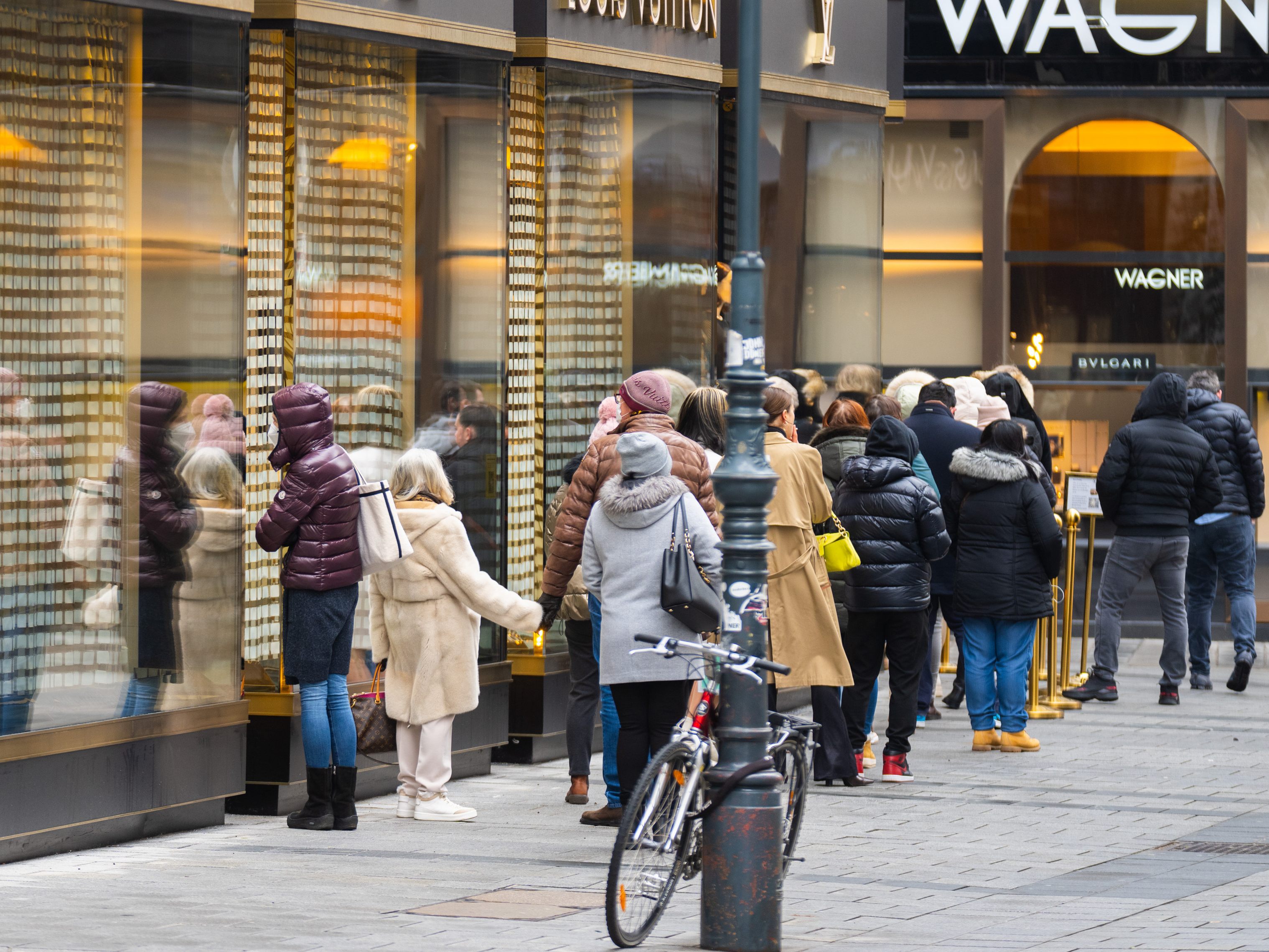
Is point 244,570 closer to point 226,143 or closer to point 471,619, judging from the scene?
point 471,619

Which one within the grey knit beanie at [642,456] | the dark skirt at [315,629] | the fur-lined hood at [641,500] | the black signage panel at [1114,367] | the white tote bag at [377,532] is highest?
the black signage panel at [1114,367]

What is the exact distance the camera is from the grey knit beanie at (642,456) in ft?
26.7

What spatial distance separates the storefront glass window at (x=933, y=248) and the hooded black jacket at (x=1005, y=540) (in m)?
7.51

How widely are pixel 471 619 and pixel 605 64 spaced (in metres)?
3.71

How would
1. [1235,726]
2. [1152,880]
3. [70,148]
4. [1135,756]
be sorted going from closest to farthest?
[1152,880], [70,148], [1135,756], [1235,726]

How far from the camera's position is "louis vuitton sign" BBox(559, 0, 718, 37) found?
1171cm

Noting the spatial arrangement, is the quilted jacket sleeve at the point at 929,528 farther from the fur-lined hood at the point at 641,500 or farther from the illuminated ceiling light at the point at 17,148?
the illuminated ceiling light at the point at 17,148

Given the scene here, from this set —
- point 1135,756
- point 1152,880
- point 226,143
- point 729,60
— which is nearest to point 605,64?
point 729,60

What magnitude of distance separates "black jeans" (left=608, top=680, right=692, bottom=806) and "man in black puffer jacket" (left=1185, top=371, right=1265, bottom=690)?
7365 millimetres

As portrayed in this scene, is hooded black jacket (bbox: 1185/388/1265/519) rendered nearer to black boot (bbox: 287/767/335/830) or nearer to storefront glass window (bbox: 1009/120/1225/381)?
storefront glass window (bbox: 1009/120/1225/381)

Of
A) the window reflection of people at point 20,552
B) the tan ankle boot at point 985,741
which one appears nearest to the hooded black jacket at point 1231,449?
the tan ankle boot at point 985,741

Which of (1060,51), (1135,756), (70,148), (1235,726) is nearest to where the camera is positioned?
(70,148)

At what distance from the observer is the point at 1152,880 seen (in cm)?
823

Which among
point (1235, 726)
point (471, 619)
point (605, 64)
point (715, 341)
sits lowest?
point (1235, 726)
